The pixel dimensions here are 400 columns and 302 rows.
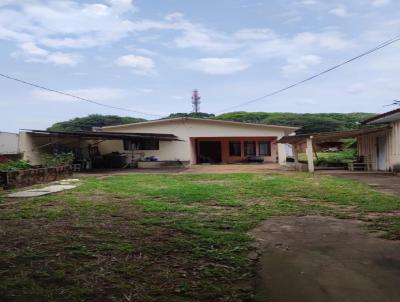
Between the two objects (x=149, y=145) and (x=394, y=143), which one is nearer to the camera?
(x=394, y=143)

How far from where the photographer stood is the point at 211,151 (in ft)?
102

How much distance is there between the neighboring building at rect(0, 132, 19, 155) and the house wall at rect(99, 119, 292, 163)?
26.5ft

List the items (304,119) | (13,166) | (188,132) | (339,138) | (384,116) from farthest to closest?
(304,119), (188,132), (339,138), (384,116), (13,166)

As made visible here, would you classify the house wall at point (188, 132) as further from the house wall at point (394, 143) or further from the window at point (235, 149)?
the house wall at point (394, 143)

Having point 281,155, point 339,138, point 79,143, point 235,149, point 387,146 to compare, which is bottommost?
point 281,155

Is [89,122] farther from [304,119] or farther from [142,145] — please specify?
[304,119]

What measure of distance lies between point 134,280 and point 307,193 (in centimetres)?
784

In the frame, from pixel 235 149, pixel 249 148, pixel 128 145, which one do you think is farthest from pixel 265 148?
pixel 128 145

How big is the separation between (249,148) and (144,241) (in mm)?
25251

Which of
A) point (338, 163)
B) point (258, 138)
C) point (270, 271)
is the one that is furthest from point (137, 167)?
point (270, 271)

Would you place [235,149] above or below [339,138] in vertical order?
below

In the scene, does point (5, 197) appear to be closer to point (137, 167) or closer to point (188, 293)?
point (188, 293)

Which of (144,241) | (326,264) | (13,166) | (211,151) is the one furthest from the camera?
(211,151)

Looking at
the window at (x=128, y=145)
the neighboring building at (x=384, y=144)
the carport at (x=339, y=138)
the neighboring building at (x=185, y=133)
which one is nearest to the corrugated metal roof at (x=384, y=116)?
the neighboring building at (x=384, y=144)
